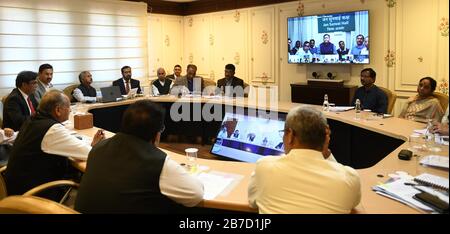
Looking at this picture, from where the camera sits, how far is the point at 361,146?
3691mm

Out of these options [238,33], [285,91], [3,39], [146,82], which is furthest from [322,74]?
[3,39]

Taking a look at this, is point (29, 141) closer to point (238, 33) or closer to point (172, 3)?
point (238, 33)

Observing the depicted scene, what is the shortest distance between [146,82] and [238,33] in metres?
2.11

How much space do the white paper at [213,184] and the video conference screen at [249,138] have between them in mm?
980

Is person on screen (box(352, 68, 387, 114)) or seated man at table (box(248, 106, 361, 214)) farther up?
person on screen (box(352, 68, 387, 114))

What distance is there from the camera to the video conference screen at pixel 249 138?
3113mm

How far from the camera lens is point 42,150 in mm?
2389

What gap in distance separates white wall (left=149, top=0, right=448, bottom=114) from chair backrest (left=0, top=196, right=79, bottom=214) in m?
4.17

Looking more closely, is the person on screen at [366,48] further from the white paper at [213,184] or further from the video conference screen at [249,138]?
the white paper at [213,184]

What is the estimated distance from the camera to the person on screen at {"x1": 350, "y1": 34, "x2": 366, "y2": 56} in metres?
5.75

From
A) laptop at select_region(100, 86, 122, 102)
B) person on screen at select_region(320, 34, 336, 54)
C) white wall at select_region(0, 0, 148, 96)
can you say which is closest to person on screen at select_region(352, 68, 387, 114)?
person on screen at select_region(320, 34, 336, 54)

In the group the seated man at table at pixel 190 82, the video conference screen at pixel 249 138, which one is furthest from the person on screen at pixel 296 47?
the video conference screen at pixel 249 138

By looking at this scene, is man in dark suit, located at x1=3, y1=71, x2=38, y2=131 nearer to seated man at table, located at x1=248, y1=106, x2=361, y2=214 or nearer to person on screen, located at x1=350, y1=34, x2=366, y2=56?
seated man at table, located at x1=248, y1=106, x2=361, y2=214

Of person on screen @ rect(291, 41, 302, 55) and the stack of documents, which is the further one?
person on screen @ rect(291, 41, 302, 55)
